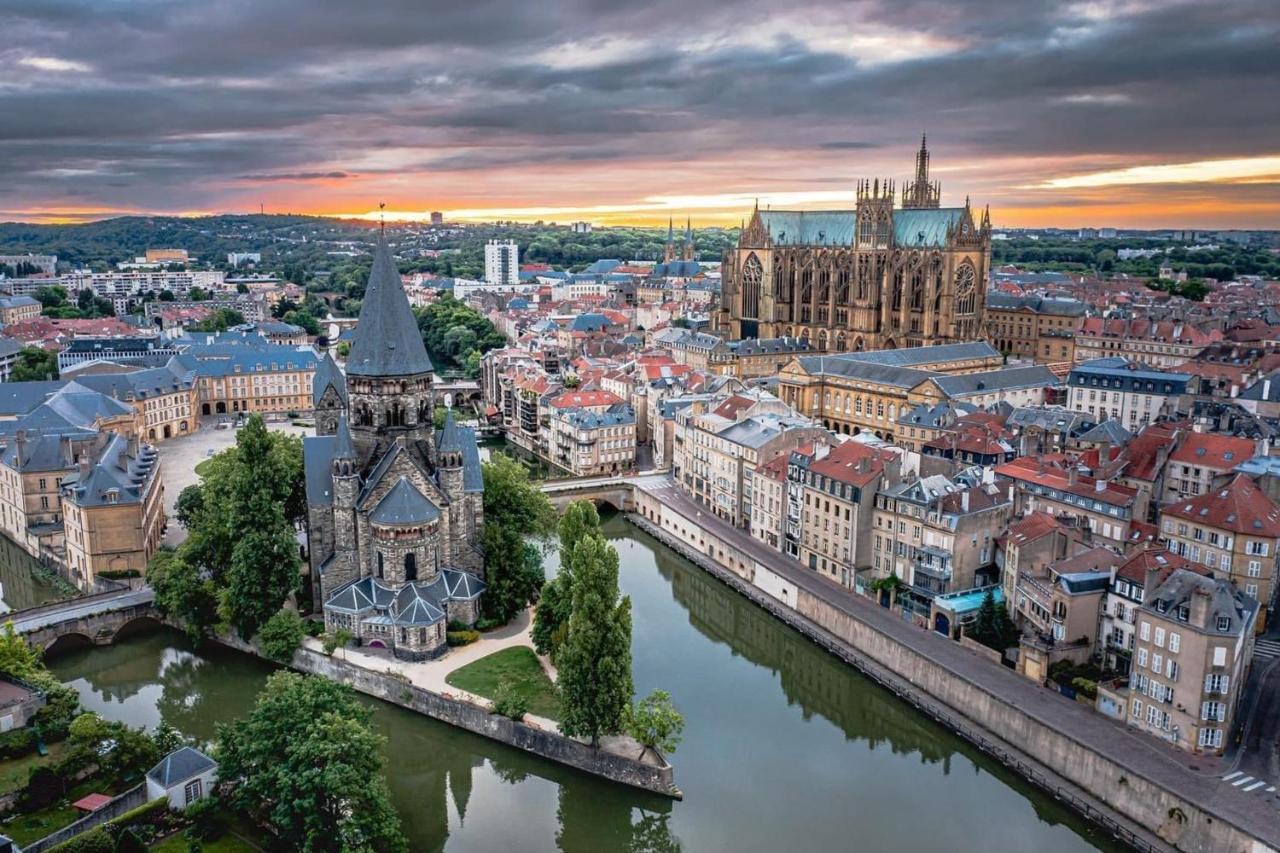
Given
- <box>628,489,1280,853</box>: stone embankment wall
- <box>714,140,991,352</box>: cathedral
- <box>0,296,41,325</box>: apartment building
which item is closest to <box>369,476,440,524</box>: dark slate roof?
<box>628,489,1280,853</box>: stone embankment wall

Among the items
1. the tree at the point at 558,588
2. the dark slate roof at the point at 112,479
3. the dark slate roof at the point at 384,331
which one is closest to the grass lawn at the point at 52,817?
the tree at the point at 558,588

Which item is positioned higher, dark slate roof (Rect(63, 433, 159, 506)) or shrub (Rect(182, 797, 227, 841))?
dark slate roof (Rect(63, 433, 159, 506))

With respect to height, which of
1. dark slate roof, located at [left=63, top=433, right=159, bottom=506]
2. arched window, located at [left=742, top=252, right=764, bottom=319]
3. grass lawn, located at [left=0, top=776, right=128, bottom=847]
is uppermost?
arched window, located at [left=742, top=252, right=764, bottom=319]

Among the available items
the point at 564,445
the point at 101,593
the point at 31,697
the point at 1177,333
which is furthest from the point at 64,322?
the point at 1177,333

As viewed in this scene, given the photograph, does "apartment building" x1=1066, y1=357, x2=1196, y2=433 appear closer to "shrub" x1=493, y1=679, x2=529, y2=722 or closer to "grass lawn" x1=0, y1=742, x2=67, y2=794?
"shrub" x1=493, y1=679, x2=529, y2=722

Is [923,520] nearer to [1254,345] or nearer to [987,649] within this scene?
[987,649]

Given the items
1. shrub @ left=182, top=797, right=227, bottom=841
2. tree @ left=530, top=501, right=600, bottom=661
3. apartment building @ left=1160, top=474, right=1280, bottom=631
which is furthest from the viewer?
apartment building @ left=1160, top=474, right=1280, bottom=631

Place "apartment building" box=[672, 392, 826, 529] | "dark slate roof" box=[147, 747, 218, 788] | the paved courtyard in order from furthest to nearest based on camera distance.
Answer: the paved courtyard → "apartment building" box=[672, 392, 826, 529] → "dark slate roof" box=[147, 747, 218, 788]
